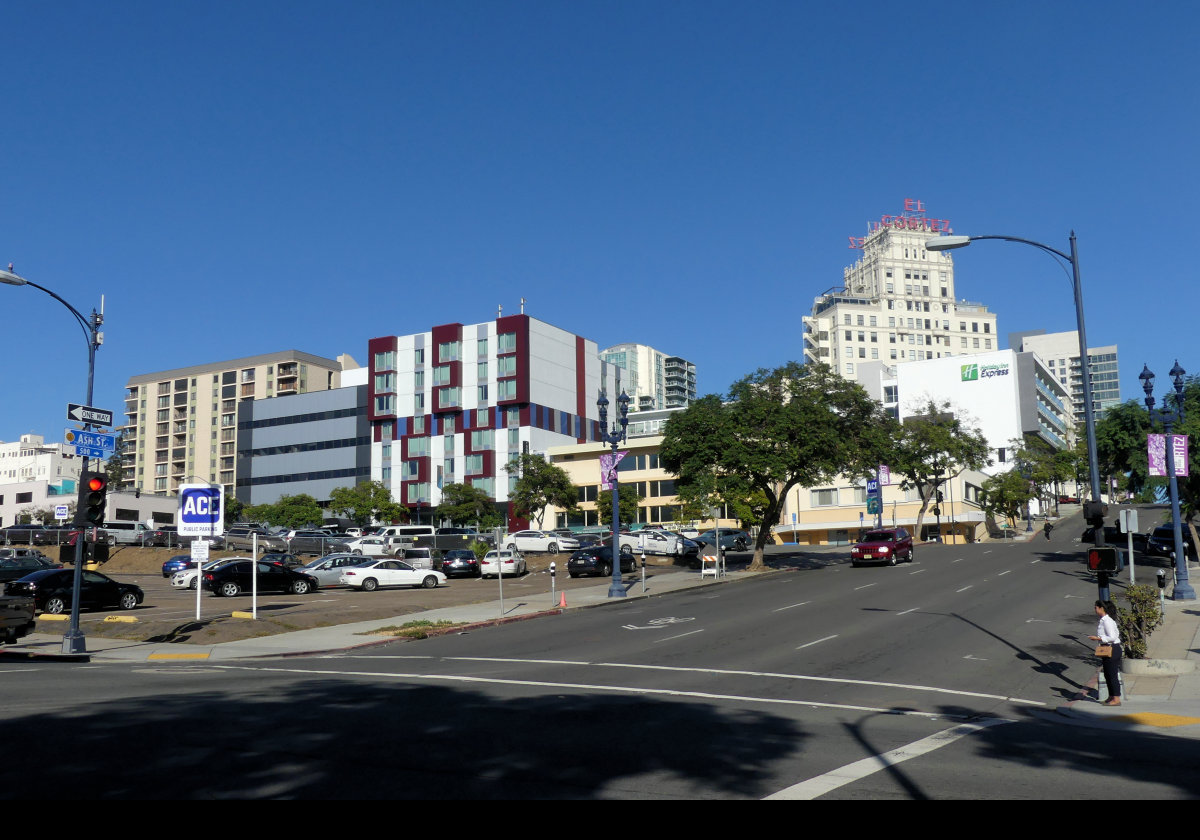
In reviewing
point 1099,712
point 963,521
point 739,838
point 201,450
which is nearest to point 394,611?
point 1099,712

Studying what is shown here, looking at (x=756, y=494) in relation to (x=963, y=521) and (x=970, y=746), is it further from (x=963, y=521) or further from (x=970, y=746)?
(x=963, y=521)

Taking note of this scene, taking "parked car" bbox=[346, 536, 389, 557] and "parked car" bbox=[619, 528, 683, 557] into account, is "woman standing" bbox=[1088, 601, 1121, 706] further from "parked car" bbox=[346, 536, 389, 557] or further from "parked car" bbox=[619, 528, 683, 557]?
"parked car" bbox=[346, 536, 389, 557]

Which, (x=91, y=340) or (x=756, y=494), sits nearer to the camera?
(x=91, y=340)

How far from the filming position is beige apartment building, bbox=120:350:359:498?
15200cm

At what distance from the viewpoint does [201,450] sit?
156 metres

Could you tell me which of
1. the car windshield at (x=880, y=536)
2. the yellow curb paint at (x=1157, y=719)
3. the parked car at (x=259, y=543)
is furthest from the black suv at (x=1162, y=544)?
the parked car at (x=259, y=543)

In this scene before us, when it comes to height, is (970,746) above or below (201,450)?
below

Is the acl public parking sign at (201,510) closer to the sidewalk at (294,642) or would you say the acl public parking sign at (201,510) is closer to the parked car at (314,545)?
the sidewalk at (294,642)

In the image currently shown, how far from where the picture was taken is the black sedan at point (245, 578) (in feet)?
129

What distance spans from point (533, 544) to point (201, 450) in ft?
365

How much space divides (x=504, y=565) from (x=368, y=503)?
59.3 meters

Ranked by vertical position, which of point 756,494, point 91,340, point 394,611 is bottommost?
point 394,611

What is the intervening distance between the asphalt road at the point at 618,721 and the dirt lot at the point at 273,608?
5.72m

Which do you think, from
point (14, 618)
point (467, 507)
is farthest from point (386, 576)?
point (467, 507)
